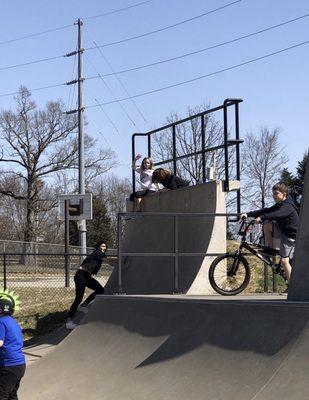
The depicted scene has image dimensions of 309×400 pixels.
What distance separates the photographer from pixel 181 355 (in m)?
6.72

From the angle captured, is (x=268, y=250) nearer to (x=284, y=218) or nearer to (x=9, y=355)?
(x=284, y=218)

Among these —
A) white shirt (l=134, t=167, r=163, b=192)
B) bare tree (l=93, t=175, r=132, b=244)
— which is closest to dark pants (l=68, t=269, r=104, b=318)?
white shirt (l=134, t=167, r=163, b=192)

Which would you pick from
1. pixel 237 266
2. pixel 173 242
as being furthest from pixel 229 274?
pixel 173 242

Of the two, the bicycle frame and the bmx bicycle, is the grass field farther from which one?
the bicycle frame

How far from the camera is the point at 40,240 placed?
60062mm

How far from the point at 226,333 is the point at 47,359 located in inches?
137

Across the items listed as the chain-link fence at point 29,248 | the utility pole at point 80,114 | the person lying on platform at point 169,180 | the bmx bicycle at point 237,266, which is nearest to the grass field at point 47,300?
the bmx bicycle at point 237,266

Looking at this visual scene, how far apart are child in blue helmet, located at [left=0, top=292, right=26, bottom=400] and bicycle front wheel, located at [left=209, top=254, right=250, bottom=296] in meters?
4.02

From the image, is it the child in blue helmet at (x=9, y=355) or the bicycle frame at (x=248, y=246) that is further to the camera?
the bicycle frame at (x=248, y=246)

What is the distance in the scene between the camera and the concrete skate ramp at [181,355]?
18.2 feet

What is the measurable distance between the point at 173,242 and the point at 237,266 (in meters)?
2.06

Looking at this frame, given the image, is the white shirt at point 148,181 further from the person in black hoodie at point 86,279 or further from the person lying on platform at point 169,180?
the person in black hoodie at point 86,279

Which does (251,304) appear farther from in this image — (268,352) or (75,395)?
(75,395)

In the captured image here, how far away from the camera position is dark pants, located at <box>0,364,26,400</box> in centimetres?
611
